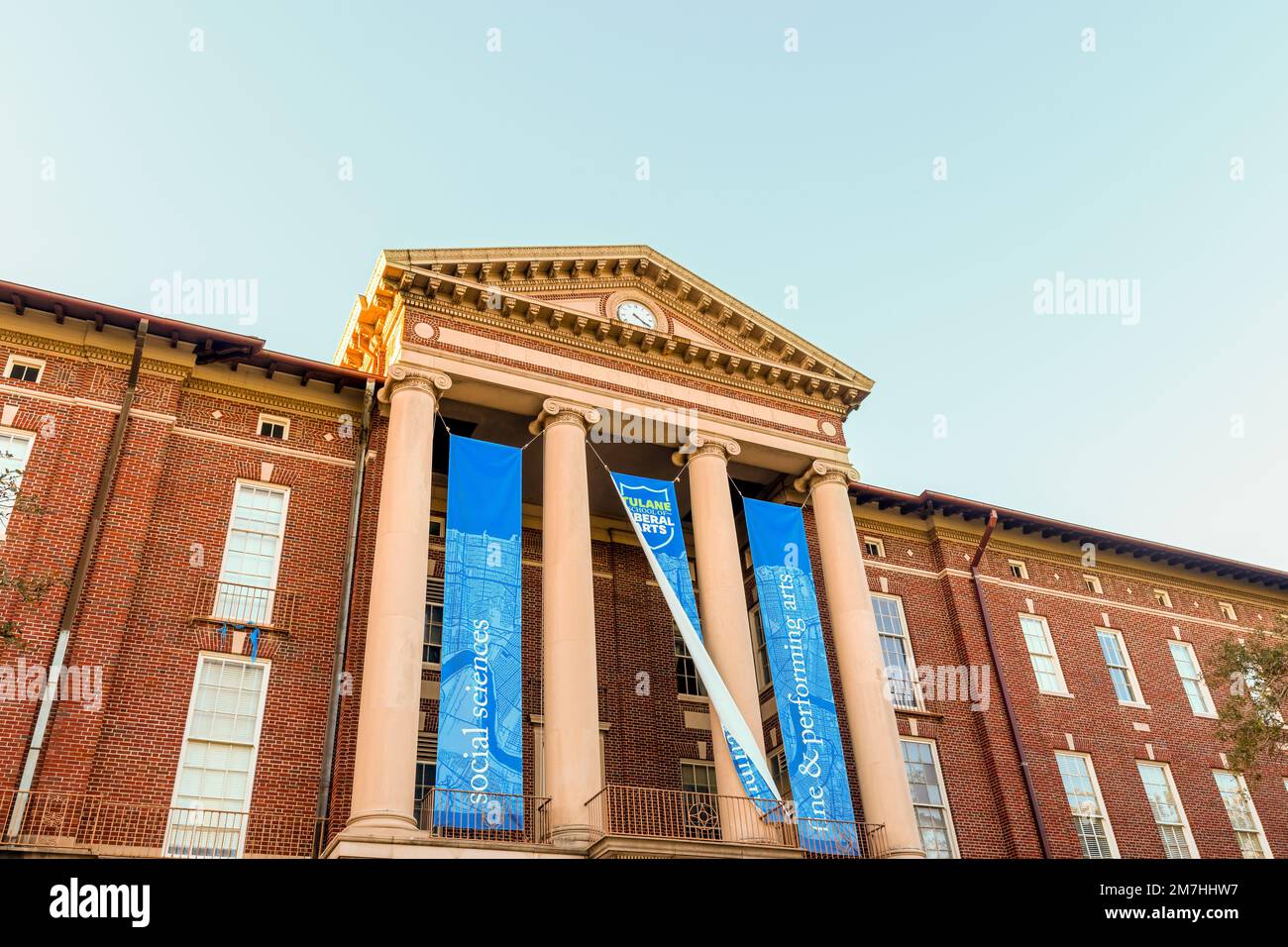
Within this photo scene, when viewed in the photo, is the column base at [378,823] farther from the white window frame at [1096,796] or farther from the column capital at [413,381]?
the white window frame at [1096,796]

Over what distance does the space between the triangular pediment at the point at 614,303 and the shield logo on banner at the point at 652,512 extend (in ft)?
13.6

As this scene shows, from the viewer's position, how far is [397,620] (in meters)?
18.6

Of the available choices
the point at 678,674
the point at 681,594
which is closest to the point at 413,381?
the point at 681,594

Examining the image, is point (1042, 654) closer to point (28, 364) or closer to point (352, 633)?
point (352, 633)

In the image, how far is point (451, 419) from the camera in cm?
2441

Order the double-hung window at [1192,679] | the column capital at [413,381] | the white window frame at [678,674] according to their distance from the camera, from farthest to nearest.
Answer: the double-hung window at [1192,679], the white window frame at [678,674], the column capital at [413,381]

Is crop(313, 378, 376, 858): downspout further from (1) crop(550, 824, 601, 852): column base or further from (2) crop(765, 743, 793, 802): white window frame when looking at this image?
(2) crop(765, 743, 793, 802): white window frame

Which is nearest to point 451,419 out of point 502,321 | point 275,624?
point 502,321

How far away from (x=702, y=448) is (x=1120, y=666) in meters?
15.1

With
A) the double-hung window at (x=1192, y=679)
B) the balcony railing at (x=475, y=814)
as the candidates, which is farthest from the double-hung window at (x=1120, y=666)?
the balcony railing at (x=475, y=814)

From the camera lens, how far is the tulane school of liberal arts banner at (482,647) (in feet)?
56.3
